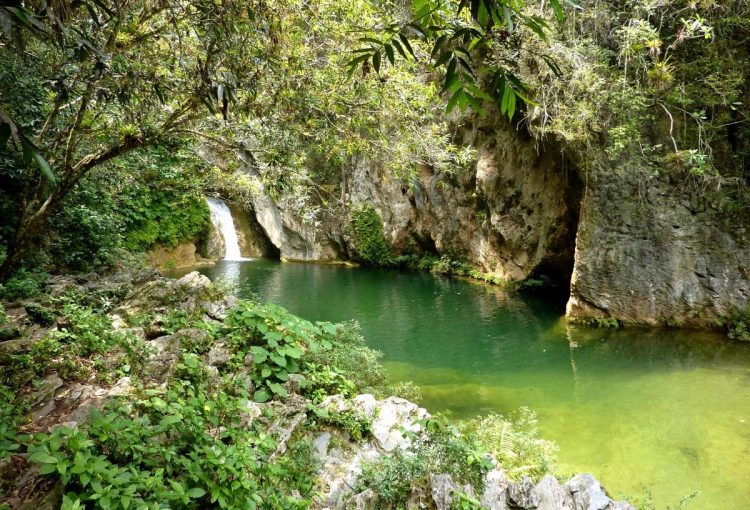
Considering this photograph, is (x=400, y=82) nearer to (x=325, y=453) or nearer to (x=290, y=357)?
(x=290, y=357)

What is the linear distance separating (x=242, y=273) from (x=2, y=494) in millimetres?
17861

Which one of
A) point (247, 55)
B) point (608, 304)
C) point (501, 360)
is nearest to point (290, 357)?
point (247, 55)

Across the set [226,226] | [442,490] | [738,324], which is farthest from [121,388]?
[226,226]

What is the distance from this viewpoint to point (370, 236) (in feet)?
74.4

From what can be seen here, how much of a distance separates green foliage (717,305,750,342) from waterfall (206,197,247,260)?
911 inches

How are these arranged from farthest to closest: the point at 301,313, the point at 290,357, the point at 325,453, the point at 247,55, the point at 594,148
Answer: the point at 301,313, the point at 594,148, the point at 290,357, the point at 247,55, the point at 325,453

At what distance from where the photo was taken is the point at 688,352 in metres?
8.25

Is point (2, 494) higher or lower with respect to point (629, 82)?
lower

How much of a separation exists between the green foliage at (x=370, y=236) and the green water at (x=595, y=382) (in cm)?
911

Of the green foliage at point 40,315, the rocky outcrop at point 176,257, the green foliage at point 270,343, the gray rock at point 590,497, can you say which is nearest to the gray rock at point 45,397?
the green foliage at point 40,315

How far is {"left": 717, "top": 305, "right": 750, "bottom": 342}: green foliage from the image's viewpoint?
8.52 m

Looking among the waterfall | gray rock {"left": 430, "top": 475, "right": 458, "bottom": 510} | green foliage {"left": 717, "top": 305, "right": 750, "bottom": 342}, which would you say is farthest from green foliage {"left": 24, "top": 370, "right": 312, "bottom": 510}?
the waterfall

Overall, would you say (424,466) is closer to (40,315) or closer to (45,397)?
(45,397)

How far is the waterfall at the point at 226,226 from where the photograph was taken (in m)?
25.2
